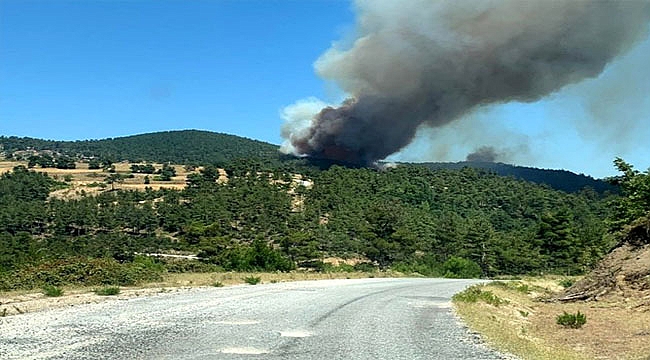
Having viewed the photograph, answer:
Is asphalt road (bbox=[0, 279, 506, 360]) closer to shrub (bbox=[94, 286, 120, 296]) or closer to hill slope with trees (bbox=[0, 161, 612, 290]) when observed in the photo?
shrub (bbox=[94, 286, 120, 296])

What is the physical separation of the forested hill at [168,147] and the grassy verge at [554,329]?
14266cm

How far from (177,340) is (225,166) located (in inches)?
4369

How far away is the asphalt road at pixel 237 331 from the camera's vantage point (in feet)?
28.0

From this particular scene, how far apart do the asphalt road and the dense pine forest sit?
19145 mm

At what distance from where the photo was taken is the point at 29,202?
298 ft

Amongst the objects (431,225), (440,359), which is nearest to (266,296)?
(440,359)

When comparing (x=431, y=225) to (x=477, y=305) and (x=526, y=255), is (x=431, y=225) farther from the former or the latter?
(x=477, y=305)

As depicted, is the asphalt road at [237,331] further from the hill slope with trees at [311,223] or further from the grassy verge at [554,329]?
the hill slope with trees at [311,223]

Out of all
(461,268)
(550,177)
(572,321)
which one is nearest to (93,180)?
(461,268)

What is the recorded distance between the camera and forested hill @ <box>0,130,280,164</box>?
16925cm

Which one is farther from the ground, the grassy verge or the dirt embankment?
→ the dirt embankment

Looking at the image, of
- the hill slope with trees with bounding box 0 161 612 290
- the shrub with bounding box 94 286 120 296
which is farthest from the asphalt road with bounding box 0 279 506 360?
the hill slope with trees with bounding box 0 161 612 290

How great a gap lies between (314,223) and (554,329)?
67982 millimetres

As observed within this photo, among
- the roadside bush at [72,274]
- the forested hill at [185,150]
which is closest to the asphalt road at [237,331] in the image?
the roadside bush at [72,274]
